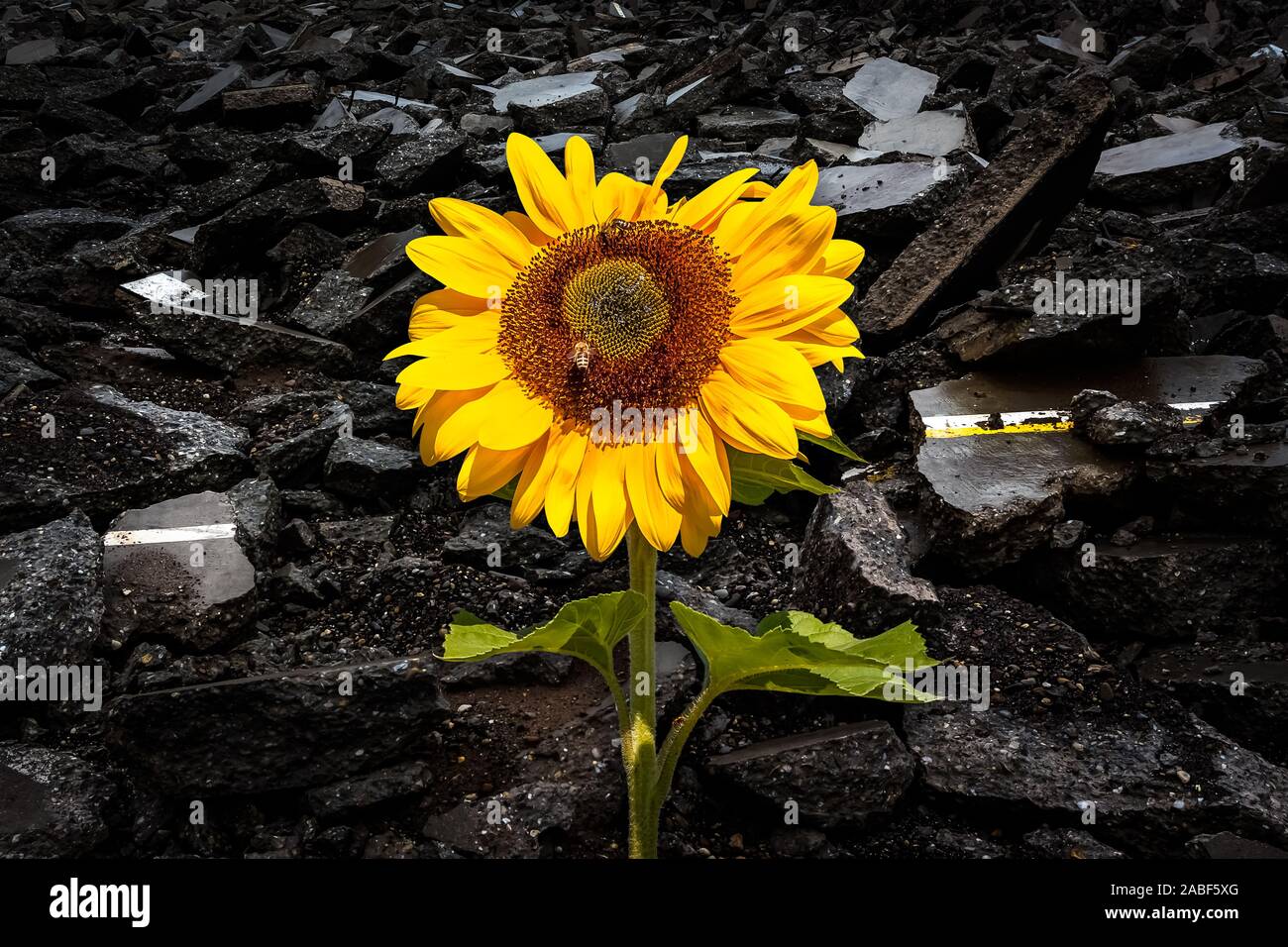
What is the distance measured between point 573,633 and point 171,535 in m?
1.83

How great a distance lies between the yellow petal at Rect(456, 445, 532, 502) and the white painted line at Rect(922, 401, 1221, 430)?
2132 mm

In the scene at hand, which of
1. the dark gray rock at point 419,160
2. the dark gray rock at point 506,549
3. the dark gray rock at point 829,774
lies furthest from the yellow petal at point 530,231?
the dark gray rock at point 419,160

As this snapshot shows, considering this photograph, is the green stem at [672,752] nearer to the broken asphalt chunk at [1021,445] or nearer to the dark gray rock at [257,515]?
the broken asphalt chunk at [1021,445]

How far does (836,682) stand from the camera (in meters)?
1.66

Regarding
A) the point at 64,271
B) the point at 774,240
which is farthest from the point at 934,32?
the point at 774,240

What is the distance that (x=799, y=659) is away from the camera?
1666 millimetres

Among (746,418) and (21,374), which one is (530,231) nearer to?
(746,418)

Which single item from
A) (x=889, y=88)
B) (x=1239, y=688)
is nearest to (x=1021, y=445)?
(x=1239, y=688)

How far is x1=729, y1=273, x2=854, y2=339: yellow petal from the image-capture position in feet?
5.01

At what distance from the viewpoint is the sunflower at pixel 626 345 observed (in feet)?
4.94

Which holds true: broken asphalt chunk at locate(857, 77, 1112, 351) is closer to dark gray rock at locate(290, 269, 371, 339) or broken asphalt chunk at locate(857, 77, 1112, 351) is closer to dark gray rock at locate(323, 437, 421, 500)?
dark gray rock at locate(323, 437, 421, 500)

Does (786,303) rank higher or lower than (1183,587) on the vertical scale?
higher

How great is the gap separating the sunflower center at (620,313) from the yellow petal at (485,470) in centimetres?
20

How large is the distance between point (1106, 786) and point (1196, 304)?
2418 millimetres
